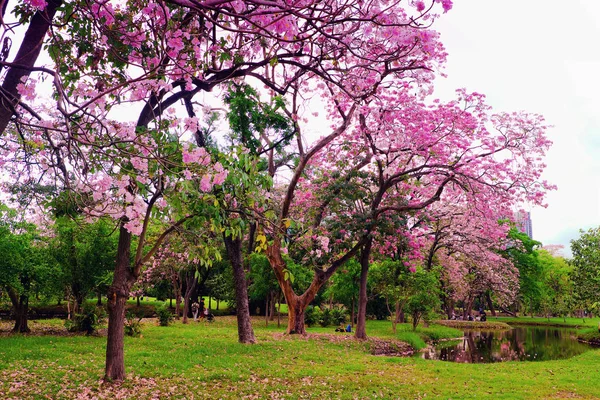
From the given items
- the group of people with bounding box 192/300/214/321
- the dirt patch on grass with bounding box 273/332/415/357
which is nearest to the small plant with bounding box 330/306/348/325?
the group of people with bounding box 192/300/214/321

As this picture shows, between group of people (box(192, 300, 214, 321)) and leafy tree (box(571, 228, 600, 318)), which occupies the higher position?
leafy tree (box(571, 228, 600, 318))

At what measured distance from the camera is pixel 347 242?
56.1 ft

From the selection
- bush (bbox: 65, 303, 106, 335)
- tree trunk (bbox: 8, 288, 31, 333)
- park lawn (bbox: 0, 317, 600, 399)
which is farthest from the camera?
tree trunk (bbox: 8, 288, 31, 333)

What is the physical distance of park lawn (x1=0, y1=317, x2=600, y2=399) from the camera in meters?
8.07

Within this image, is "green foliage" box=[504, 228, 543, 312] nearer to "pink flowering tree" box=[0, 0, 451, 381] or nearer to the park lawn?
the park lawn

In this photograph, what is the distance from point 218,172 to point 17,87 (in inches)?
93.8

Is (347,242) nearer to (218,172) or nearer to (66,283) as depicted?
(66,283)

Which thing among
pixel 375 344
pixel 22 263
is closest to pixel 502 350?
pixel 375 344

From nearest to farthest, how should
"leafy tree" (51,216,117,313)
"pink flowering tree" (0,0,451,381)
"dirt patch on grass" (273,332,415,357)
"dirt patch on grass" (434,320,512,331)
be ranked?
"pink flowering tree" (0,0,451,381) < "leafy tree" (51,216,117,313) < "dirt patch on grass" (273,332,415,357) < "dirt patch on grass" (434,320,512,331)

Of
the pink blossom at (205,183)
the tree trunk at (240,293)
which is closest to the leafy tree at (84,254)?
the tree trunk at (240,293)

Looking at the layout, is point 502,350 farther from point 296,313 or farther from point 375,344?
point 296,313

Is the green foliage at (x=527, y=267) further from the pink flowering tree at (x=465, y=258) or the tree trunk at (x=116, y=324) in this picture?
the tree trunk at (x=116, y=324)

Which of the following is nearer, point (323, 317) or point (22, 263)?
point (22, 263)

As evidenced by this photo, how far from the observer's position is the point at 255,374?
9.81 meters
